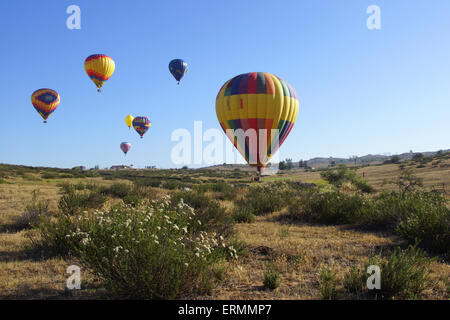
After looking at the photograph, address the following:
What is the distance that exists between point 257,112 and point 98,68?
2479 cm

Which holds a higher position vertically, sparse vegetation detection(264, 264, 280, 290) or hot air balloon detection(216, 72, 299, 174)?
hot air balloon detection(216, 72, 299, 174)

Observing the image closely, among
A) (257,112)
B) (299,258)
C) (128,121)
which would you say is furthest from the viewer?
(128,121)

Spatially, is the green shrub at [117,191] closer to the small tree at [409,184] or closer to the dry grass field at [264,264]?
the dry grass field at [264,264]

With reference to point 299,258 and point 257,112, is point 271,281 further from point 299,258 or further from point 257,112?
point 257,112

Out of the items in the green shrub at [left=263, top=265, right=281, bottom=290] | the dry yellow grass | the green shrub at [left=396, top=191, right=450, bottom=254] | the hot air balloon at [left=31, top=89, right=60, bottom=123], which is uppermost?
the hot air balloon at [left=31, top=89, right=60, bottom=123]

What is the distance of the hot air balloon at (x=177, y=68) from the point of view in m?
40.7

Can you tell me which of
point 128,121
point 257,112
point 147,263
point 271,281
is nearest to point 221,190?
point 257,112

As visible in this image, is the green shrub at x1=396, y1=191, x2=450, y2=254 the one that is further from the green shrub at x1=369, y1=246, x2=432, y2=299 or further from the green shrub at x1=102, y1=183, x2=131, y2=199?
the green shrub at x1=102, y1=183, x2=131, y2=199

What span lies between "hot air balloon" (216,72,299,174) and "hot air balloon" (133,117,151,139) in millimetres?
49668

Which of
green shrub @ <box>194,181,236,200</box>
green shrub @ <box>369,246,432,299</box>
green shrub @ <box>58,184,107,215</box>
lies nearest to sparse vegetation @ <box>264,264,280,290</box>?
green shrub @ <box>369,246,432,299</box>

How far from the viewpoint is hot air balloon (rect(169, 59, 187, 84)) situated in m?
40.7

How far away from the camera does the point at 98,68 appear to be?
1342 inches
